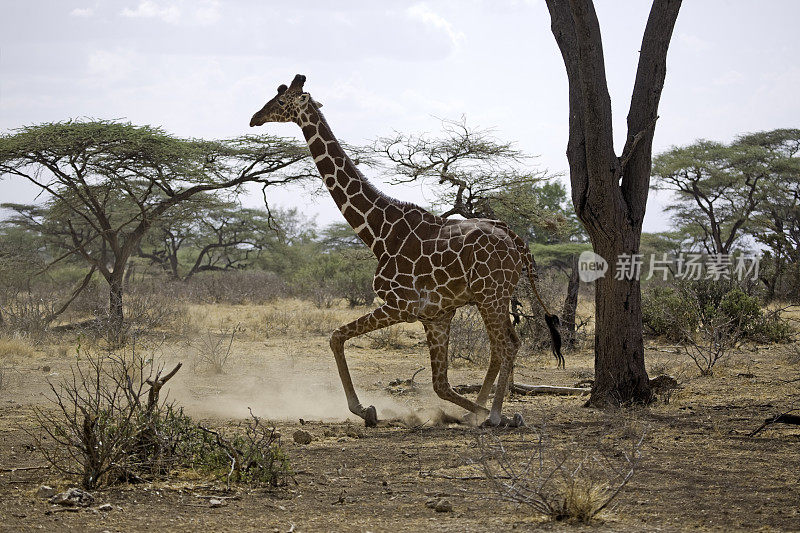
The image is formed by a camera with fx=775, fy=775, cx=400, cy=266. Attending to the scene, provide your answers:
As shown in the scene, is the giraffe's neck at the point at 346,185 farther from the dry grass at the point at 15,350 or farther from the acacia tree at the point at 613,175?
the dry grass at the point at 15,350

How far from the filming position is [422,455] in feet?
17.6

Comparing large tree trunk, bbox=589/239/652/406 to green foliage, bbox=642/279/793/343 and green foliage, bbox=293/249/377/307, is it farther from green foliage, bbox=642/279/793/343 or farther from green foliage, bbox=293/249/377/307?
green foliage, bbox=293/249/377/307

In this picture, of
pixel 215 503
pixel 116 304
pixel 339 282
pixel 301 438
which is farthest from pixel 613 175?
pixel 339 282

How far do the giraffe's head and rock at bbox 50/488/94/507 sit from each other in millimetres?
4001

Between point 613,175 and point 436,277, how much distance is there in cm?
195

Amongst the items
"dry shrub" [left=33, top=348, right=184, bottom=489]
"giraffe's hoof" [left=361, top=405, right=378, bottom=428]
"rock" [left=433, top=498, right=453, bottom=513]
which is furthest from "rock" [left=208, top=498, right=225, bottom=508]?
"giraffe's hoof" [left=361, top=405, right=378, bottom=428]

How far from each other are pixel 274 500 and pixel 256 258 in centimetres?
3123

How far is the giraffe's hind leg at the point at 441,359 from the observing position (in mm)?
6789

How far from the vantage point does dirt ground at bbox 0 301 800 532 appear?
3.80 m

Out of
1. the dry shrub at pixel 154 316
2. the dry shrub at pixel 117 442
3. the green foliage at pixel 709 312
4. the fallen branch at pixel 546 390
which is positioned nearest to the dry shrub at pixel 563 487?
the dry shrub at pixel 117 442

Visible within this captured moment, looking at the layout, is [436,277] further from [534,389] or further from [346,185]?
[534,389]

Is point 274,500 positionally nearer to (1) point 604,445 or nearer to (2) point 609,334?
(1) point 604,445

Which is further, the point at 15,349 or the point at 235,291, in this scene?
the point at 235,291

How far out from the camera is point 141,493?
165 inches
